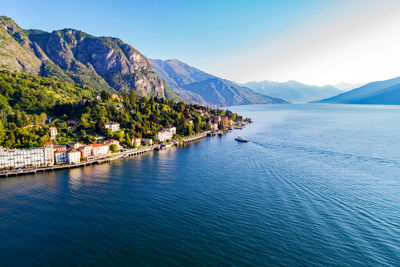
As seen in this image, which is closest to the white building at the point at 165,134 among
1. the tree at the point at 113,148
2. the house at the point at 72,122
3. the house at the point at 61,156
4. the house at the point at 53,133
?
the tree at the point at 113,148

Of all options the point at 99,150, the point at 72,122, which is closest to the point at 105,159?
the point at 99,150

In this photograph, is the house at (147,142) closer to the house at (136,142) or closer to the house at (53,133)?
the house at (136,142)

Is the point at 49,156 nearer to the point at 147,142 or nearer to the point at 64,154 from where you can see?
the point at 64,154

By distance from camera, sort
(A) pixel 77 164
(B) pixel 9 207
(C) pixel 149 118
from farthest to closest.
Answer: (C) pixel 149 118 → (A) pixel 77 164 → (B) pixel 9 207

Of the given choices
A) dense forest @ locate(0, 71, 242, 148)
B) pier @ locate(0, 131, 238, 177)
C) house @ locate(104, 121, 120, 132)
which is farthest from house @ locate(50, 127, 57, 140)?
pier @ locate(0, 131, 238, 177)

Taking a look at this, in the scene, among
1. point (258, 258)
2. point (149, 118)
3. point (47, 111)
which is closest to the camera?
point (258, 258)

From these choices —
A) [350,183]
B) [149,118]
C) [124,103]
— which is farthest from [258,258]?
[124,103]

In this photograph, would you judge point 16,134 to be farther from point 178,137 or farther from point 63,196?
point 178,137
